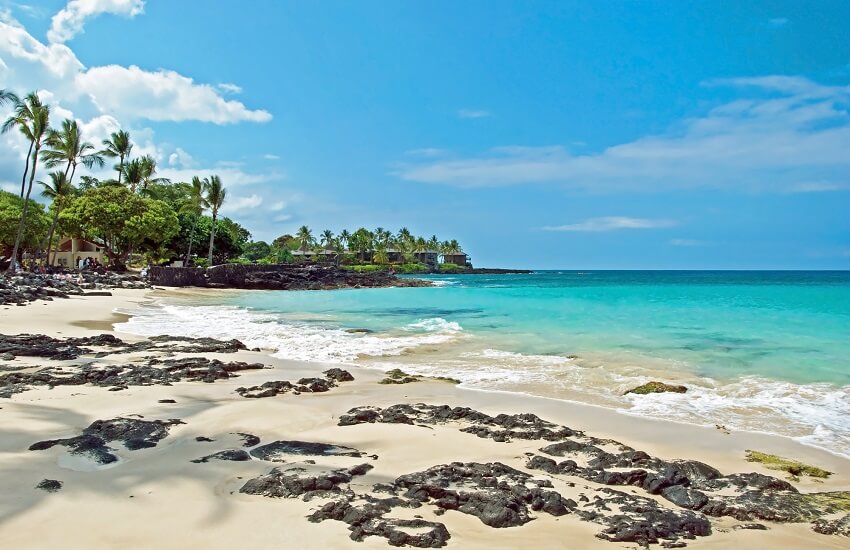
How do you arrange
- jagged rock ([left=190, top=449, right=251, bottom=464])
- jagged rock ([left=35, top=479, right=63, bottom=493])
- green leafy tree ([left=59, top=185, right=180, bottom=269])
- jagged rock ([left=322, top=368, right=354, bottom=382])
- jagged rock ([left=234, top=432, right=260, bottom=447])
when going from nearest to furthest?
jagged rock ([left=35, top=479, right=63, bottom=493]) → jagged rock ([left=190, top=449, right=251, bottom=464]) → jagged rock ([left=234, top=432, right=260, bottom=447]) → jagged rock ([left=322, top=368, right=354, bottom=382]) → green leafy tree ([left=59, top=185, right=180, bottom=269])

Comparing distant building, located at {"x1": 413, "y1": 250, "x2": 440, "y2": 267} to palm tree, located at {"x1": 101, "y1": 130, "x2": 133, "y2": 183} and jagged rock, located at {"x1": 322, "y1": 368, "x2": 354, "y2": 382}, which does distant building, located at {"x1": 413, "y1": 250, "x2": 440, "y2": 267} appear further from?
jagged rock, located at {"x1": 322, "y1": 368, "x2": 354, "y2": 382}

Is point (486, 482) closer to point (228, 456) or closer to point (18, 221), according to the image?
point (228, 456)

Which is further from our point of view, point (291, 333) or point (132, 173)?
point (132, 173)

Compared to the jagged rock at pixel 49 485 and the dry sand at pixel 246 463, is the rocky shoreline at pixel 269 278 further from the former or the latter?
the jagged rock at pixel 49 485

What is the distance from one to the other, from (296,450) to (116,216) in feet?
164

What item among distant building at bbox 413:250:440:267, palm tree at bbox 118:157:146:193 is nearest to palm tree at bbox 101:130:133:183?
palm tree at bbox 118:157:146:193

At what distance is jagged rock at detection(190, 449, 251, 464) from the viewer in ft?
17.8

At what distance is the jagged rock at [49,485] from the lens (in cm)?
445

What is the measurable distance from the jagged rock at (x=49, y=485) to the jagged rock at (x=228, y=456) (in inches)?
44.0

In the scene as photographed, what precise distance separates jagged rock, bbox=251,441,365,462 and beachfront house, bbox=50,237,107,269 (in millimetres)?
59843

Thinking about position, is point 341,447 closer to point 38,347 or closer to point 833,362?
point 38,347

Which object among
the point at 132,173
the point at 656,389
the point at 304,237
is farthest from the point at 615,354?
the point at 304,237

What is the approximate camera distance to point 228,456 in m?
5.54

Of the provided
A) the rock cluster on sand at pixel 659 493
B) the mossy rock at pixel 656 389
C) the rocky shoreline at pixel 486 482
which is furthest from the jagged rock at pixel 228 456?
the mossy rock at pixel 656 389
